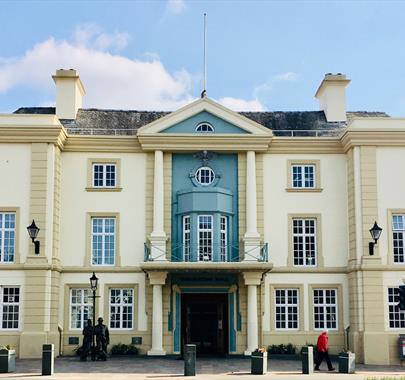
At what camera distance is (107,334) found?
27688 mm

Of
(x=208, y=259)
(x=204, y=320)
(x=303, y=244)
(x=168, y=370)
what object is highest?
(x=303, y=244)

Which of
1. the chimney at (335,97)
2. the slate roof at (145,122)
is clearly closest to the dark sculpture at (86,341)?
the slate roof at (145,122)

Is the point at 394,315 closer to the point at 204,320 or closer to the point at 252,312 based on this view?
the point at 252,312

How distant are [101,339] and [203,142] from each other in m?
9.32

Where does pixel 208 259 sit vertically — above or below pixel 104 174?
below

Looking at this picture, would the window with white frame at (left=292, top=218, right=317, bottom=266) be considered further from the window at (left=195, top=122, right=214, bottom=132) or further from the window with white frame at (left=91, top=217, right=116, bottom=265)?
the window with white frame at (left=91, top=217, right=116, bottom=265)

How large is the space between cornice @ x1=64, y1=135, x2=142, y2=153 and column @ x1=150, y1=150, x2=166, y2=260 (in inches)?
46.4

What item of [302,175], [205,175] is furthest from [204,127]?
[302,175]

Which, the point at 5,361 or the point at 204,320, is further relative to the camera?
the point at 204,320

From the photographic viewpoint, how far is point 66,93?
34188 millimetres

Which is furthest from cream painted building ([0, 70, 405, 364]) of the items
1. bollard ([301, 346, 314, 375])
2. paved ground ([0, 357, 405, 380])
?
bollard ([301, 346, 314, 375])

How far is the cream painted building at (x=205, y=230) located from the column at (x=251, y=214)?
8 cm

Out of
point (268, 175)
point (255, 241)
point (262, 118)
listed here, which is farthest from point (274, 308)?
point (262, 118)

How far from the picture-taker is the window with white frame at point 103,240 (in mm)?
30844
